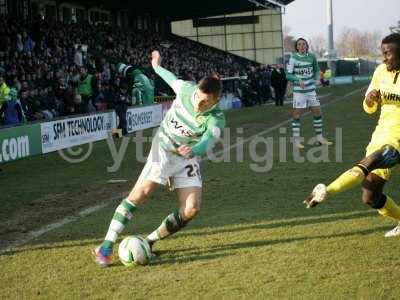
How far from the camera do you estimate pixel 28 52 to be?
23.8m

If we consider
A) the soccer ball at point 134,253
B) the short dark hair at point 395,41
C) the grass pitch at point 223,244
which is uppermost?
the short dark hair at point 395,41

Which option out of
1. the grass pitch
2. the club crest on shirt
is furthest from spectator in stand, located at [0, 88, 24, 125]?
the club crest on shirt

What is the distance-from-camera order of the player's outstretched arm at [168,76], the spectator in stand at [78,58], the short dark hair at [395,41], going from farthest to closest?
1. the spectator in stand at [78,58]
2. the player's outstretched arm at [168,76]
3. the short dark hair at [395,41]

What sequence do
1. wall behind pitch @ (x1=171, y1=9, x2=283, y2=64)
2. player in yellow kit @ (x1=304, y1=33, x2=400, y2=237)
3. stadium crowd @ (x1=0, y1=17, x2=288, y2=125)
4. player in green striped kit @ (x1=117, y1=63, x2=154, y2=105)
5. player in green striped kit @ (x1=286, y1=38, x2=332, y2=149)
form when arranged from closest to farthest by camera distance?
player in yellow kit @ (x1=304, y1=33, x2=400, y2=237)
player in green striped kit @ (x1=286, y1=38, x2=332, y2=149)
stadium crowd @ (x1=0, y1=17, x2=288, y2=125)
player in green striped kit @ (x1=117, y1=63, x2=154, y2=105)
wall behind pitch @ (x1=171, y1=9, x2=283, y2=64)

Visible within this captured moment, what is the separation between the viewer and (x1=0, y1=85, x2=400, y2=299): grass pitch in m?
5.38

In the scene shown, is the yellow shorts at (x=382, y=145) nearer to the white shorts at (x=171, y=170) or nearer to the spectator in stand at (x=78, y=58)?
the white shorts at (x=171, y=170)

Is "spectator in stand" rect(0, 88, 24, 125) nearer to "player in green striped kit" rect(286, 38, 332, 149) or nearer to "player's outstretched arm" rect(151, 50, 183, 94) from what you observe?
"player in green striped kit" rect(286, 38, 332, 149)

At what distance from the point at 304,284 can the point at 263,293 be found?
0.38 meters

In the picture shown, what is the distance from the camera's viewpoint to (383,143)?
6191mm

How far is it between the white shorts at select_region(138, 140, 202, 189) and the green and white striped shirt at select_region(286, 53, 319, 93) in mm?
8861

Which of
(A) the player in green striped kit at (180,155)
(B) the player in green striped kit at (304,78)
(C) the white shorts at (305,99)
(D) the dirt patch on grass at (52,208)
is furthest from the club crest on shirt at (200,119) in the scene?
(C) the white shorts at (305,99)

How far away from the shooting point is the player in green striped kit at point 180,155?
19.6ft

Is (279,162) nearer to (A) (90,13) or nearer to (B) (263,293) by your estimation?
(B) (263,293)

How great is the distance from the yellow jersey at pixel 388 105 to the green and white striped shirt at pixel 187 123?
5.01 feet
